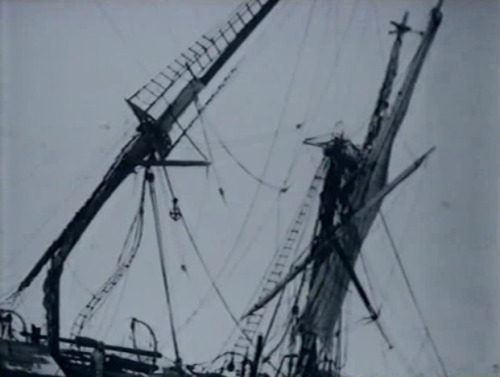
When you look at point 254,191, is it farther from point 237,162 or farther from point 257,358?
point 257,358

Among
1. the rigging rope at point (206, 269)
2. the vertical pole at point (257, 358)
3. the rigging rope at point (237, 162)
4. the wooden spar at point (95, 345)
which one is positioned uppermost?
the rigging rope at point (237, 162)

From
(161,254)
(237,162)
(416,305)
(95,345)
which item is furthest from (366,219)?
(95,345)

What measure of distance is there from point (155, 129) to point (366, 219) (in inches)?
24.4

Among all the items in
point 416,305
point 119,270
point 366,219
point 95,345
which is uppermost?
point 366,219

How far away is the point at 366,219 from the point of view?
131 inches

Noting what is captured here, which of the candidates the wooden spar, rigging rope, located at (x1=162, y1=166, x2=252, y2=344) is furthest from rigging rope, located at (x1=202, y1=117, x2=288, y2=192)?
the wooden spar

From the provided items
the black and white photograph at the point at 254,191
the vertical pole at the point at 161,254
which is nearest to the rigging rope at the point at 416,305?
the black and white photograph at the point at 254,191

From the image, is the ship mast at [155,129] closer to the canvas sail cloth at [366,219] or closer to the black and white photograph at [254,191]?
the black and white photograph at [254,191]

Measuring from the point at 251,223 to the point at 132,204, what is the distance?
0.31 meters

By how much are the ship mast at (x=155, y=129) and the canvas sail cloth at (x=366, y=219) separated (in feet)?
1.32

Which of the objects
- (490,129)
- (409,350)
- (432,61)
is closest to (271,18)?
(432,61)

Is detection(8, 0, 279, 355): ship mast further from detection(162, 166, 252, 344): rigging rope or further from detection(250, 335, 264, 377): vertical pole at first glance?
detection(250, 335, 264, 377): vertical pole

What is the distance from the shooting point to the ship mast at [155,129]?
310 centimetres

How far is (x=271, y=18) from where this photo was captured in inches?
129
